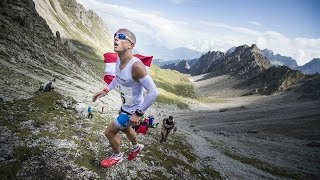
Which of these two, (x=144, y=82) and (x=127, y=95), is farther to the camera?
(x=127, y=95)

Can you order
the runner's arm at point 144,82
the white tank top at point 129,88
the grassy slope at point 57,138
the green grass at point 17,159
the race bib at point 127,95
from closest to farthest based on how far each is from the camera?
the runner's arm at point 144,82, the white tank top at point 129,88, the race bib at point 127,95, the green grass at point 17,159, the grassy slope at point 57,138

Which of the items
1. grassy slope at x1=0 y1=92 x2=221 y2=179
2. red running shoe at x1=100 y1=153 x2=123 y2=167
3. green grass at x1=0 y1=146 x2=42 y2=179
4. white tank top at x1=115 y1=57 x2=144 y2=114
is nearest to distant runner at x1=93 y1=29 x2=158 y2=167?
white tank top at x1=115 y1=57 x2=144 y2=114

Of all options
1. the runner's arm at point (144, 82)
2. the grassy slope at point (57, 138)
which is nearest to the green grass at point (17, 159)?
the grassy slope at point (57, 138)

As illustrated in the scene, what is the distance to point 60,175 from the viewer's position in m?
11.1

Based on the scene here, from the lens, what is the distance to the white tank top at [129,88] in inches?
382

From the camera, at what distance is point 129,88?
10.1m

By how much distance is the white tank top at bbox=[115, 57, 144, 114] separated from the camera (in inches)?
382

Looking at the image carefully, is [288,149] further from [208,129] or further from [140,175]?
[140,175]

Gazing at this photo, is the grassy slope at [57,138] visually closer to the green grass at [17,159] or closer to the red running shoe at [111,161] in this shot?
the green grass at [17,159]

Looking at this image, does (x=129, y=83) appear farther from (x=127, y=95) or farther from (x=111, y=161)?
(x=111, y=161)

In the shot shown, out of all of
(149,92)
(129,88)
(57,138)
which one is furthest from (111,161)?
(149,92)

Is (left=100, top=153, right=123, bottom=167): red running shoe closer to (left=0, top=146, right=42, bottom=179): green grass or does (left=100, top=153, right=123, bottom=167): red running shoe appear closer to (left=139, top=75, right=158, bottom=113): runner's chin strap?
(left=0, top=146, right=42, bottom=179): green grass

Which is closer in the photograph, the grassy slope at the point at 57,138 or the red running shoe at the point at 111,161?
the grassy slope at the point at 57,138

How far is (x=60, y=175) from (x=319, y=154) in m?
69.4
